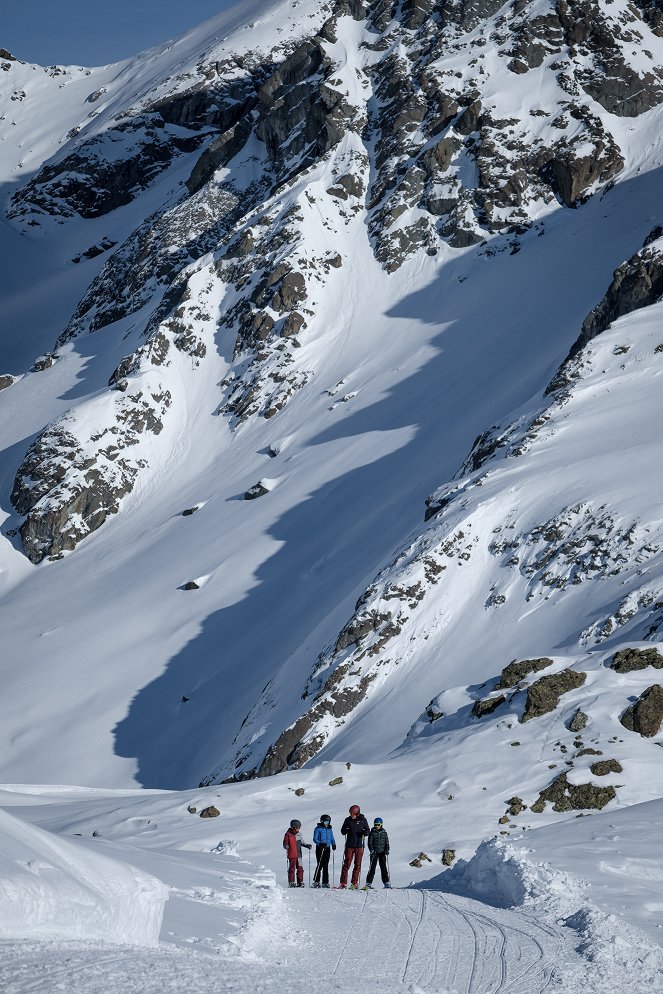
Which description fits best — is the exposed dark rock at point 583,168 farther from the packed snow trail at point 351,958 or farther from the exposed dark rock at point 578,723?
the packed snow trail at point 351,958

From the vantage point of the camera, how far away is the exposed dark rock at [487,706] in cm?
2019

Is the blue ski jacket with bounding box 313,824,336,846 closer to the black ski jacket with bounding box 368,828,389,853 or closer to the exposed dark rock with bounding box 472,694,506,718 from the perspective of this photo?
the black ski jacket with bounding box 368,828,389,853

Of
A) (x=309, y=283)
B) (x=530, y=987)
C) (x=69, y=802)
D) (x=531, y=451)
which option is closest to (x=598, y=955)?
(x=530, y=987)

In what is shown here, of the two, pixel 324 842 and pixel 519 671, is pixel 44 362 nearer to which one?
pixel 519 671

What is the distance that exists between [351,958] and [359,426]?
4844 cm

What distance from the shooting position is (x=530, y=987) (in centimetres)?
794

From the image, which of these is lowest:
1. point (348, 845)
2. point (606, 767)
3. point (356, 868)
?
point (606, 767)

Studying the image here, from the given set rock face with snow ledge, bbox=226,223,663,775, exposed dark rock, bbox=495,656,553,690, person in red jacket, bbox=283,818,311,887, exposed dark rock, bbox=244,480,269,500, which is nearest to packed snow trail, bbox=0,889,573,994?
person in red jacket, bbox=283,818,311,887

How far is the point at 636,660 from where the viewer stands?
19.5 metres

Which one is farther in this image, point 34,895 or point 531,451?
point 531,451

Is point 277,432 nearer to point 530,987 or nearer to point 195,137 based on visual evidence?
point 530,987

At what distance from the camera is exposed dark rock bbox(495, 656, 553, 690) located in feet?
68.4

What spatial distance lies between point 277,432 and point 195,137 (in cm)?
6569

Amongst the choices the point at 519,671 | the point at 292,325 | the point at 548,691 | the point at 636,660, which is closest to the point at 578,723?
the point at 548,691
